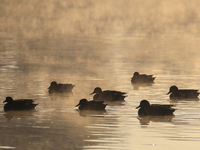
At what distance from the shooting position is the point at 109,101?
21.9 meters

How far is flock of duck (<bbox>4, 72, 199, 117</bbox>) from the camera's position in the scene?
62.0 feet

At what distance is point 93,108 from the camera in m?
19.8

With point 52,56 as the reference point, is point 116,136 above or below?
below

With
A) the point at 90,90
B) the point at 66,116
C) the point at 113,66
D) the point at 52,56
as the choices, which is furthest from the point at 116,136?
the point at 52,56

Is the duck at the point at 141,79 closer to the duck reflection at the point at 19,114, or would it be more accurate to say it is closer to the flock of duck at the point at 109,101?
the flock of duck at the point at 109,101

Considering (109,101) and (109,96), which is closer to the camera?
(109,96)

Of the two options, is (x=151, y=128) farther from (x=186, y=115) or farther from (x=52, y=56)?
(x=52, y=56)

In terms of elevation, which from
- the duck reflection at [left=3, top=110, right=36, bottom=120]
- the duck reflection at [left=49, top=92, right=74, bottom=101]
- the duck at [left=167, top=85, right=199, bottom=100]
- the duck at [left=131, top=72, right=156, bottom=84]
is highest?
the duck at [left=131, top=72, right=156, bottom=84]

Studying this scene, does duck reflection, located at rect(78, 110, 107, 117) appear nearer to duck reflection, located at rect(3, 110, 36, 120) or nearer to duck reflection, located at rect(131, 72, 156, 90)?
duck reflection, located at rect(3, 110, 36, 120)

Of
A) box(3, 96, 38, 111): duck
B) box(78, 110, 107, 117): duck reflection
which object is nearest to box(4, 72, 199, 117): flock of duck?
box(3, 96, 38, 111): duck

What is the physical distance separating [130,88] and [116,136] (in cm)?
978

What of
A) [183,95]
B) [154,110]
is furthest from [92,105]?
[183,95]

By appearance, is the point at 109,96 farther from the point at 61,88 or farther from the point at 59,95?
the point at 61,88

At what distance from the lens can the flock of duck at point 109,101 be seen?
62.0 ft
